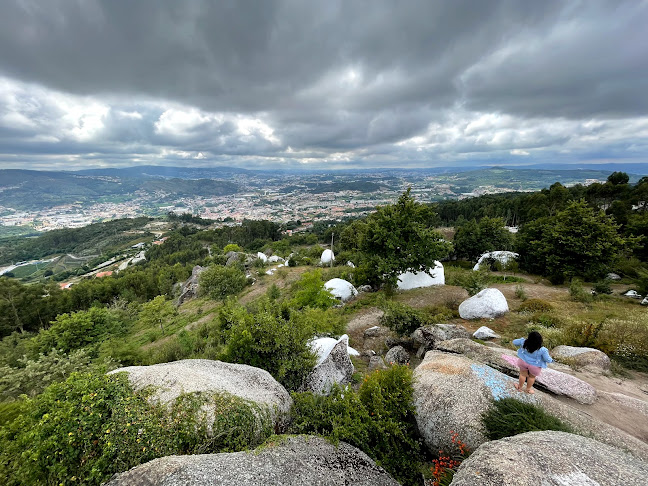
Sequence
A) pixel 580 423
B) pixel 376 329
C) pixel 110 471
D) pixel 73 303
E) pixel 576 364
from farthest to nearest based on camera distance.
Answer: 1. pixel 73 303
2. pixel 376 329
3. pixel 576 364
4. pixel 580 423
5. pixel 110 471

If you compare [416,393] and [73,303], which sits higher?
[416,393]

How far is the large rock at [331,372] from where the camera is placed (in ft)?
26.5

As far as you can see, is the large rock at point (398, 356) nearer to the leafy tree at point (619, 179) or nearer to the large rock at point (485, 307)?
the large rock at point (485, 307)

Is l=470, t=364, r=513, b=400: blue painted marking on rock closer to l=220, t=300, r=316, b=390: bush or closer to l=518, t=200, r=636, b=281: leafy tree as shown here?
l=220, t=300, r=316, b=390: bush

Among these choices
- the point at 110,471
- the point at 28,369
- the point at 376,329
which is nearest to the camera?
the point at 110,471

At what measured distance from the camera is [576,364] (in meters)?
7.71

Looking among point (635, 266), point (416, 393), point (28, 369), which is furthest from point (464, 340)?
point (635, 266)

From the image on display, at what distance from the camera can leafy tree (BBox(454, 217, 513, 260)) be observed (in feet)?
110

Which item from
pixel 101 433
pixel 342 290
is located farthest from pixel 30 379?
pixel 342 290

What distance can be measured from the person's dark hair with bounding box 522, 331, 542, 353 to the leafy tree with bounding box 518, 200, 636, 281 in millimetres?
18921

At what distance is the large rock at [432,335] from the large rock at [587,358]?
2.97 m

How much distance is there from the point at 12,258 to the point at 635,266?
6445 inches

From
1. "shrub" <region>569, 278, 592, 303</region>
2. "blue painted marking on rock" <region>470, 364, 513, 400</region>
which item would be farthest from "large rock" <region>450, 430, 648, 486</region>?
"shrub" <region>569, 278, 592, 303</region>

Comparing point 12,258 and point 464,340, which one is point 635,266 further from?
point 12,258
